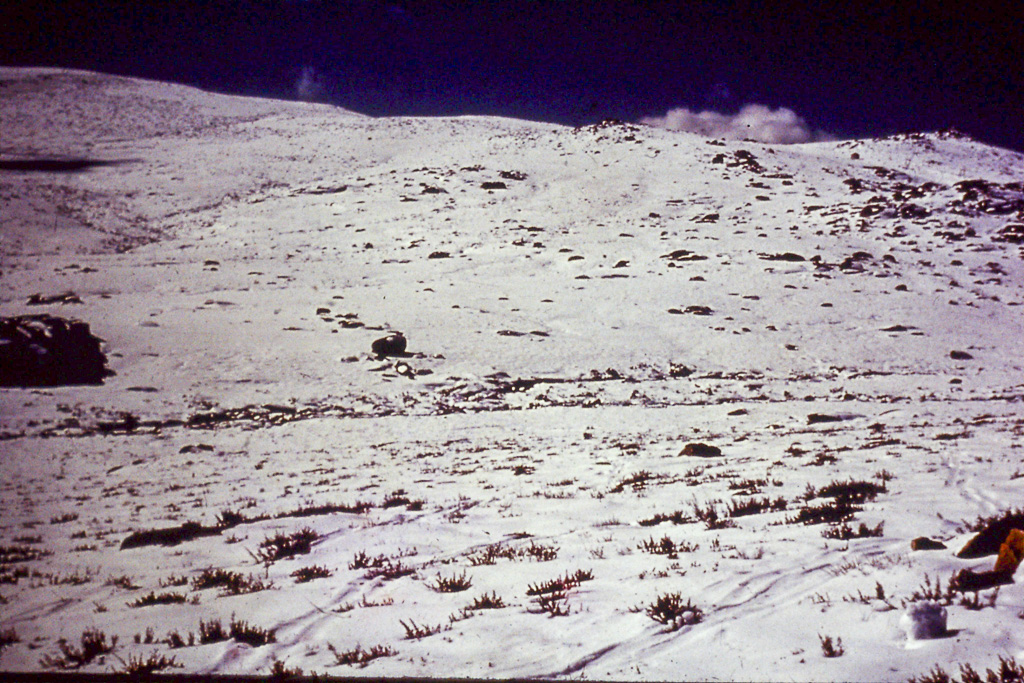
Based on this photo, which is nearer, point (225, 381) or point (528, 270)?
point (225, 381)

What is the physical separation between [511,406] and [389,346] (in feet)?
23.6

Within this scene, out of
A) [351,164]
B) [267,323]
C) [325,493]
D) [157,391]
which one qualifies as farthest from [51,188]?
[325,493]

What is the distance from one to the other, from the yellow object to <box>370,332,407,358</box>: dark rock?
22.8 meters

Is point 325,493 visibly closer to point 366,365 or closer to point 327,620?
point 327,620

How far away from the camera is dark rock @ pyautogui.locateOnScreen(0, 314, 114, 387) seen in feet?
69.1

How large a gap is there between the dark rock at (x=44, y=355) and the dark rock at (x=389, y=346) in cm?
994

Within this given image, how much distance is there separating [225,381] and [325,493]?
12908 mm

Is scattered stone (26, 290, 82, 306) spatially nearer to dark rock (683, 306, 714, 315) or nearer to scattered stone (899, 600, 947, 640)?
dark rock (683, 306, 714, 315)

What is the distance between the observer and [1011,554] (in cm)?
455

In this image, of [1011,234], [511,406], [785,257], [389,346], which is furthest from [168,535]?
[1011,234]

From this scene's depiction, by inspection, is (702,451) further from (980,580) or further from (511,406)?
(511,406)

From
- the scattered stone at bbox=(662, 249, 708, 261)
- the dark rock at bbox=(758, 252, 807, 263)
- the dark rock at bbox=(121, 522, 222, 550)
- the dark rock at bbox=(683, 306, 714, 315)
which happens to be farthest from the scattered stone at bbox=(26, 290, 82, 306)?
the dark rock at bbox=(758, 252, 807, 263)

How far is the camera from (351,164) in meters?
62.3

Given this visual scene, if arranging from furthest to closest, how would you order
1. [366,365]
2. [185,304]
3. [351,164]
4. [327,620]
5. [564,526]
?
[351,164], [185,304], [366,365], [564,526], [327,620]
